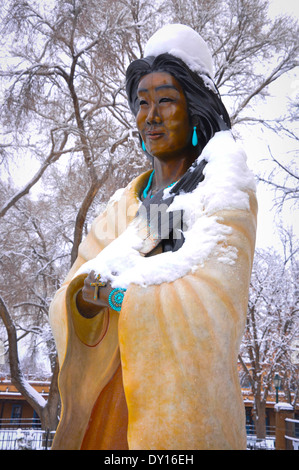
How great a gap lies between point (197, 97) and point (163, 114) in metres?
0.18

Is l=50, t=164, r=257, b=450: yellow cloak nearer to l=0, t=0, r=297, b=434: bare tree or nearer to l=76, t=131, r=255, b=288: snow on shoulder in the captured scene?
l=76, t=131, r=255, b=288: snow on shoulder

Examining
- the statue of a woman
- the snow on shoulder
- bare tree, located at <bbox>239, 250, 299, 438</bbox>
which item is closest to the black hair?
the statue of a woman

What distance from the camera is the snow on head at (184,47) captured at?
2.02 meters

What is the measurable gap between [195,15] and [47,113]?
14.0ft

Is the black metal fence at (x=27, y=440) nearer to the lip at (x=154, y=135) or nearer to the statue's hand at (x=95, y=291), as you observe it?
the statue's hand at (x=95, y=291)

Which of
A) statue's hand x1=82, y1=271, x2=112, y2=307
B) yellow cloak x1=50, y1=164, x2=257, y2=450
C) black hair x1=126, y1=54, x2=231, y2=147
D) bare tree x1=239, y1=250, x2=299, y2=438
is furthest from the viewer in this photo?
bare tree x1=239, y1=250, x2=299, y2=438

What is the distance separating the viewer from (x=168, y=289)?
4.73 feet

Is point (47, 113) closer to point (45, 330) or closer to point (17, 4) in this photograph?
point (17, 4)

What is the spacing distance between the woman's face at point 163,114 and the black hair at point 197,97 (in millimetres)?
29

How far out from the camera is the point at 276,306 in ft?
A: 51.7

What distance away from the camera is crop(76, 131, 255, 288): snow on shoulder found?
4.86 ft

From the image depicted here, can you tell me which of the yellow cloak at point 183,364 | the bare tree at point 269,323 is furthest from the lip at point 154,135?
the bare tree at point 269,323

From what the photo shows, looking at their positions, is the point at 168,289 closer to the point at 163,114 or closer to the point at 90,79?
the point at 163,114

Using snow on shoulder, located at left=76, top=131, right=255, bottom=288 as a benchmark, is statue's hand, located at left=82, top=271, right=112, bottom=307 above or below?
below
